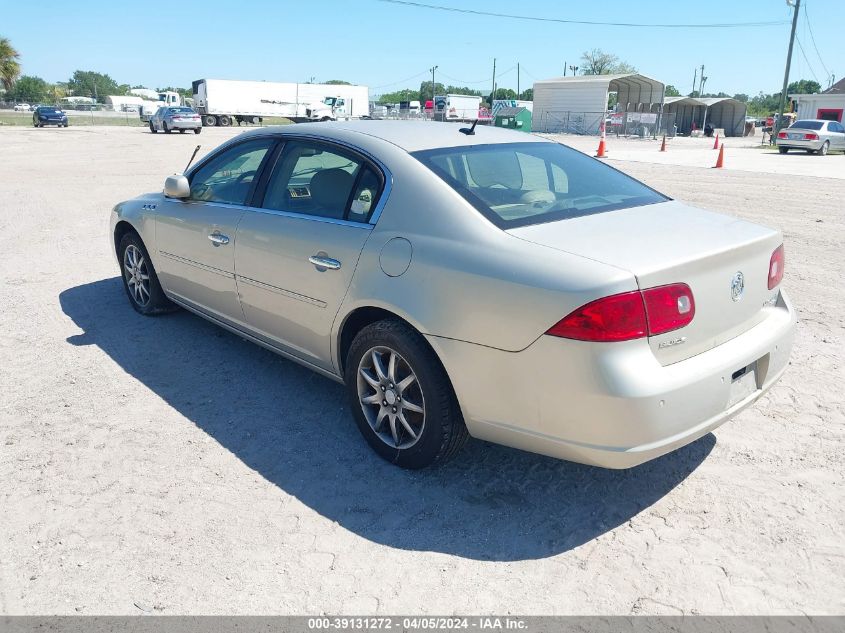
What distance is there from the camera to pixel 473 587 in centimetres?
254

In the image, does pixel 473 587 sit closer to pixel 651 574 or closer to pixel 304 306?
pixel 651 574

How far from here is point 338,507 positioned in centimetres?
304

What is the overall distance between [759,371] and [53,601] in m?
3.00

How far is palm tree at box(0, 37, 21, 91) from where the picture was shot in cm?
6109

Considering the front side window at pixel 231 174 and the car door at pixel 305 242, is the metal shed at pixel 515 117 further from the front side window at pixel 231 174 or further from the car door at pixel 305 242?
the car door at pixel 305 242

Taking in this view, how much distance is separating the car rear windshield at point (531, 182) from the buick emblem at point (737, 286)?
706 millimetres

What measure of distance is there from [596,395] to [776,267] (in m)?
1.37

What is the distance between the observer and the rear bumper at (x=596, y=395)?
250 centimetres

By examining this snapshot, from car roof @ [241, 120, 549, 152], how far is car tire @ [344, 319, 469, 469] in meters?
1.02

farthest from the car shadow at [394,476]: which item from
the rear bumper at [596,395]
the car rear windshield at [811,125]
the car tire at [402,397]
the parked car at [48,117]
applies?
the parked car at [48,117]

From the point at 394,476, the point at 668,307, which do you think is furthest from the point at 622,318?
the point at 394,476

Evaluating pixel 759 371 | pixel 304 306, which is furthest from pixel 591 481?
pixel 304 306

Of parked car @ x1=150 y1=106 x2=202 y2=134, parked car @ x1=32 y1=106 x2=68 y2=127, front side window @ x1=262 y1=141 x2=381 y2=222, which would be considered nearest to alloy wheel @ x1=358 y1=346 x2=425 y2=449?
front side window @ x1=262 y1=141 x2=381 y2=222

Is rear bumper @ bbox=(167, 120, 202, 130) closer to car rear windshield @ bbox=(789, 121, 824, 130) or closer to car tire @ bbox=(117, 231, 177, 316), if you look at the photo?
car rear windshield @ bbox=(789, 121, 824, 130)
